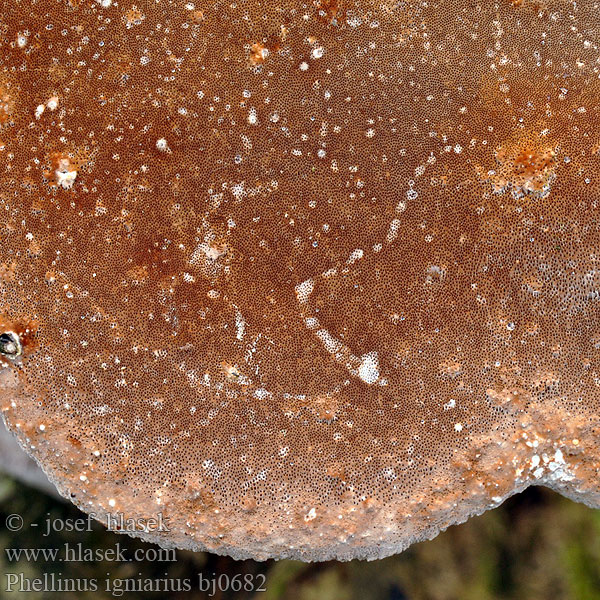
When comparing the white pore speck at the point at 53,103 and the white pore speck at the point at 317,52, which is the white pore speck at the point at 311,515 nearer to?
the white pore speck at the point at 317,52

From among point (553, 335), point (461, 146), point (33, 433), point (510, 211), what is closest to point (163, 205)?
point (33, 433)

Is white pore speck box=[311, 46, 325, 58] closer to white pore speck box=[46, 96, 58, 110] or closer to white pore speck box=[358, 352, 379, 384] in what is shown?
white pore speck box=[46, 96, 58, 110]

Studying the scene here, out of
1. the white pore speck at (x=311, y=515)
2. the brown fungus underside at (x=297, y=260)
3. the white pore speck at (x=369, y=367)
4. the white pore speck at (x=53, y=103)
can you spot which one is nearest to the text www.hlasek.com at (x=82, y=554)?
the brown fungus underside at (x=297, y=260)

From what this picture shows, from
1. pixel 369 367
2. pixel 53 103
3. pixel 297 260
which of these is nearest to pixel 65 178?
pixel 53 103

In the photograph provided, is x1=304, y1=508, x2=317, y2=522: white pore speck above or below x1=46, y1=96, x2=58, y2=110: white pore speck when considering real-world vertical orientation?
below

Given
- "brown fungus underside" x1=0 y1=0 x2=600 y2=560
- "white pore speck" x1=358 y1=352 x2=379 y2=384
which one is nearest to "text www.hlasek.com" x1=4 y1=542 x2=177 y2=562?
"brown fungus underside" x1=0 y1=0 x2=600 y2=560

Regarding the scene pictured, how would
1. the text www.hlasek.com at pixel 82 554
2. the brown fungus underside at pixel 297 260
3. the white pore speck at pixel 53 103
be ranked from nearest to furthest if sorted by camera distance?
the brown fungus underside at pixel 297 260 → the white pore speck at pixel 53 103 → the text www.hlasek.com at pixel 82 554
